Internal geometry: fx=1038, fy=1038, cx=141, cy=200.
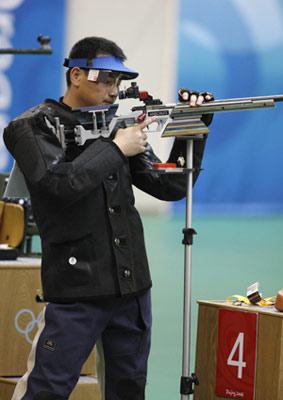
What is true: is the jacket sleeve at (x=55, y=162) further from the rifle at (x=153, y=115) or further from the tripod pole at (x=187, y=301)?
the tripod pole at (x=187, y=301)

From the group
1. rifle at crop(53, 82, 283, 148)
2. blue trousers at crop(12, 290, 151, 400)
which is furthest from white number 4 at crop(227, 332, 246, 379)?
rifle at crop(53, 82, 283, 148)

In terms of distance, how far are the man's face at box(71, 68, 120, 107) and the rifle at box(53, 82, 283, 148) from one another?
4 centimetres

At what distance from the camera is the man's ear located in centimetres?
376

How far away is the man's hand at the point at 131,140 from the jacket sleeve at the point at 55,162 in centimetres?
3

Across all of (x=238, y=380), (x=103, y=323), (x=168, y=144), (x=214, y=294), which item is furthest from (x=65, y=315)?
(x=168, y=144)

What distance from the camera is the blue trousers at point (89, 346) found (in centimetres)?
353

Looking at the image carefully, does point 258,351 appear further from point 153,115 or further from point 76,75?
point 76,75

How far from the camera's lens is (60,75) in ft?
46.8

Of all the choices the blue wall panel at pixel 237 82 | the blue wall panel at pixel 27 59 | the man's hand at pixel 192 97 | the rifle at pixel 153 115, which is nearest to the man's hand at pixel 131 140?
the rifle at pixel 153 115

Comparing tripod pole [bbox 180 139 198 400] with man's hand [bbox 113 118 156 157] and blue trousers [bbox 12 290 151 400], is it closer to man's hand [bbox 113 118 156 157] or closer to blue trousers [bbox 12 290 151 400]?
blue trousers [bbox 12 290 151 400]

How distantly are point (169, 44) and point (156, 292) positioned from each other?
7267mm

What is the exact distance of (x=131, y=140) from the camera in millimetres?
3617

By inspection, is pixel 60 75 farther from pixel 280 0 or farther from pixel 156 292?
pixel 156 292

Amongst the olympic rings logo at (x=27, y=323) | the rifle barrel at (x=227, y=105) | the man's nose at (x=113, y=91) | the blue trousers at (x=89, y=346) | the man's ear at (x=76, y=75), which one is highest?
the man's ear at (x=76, y=75)
